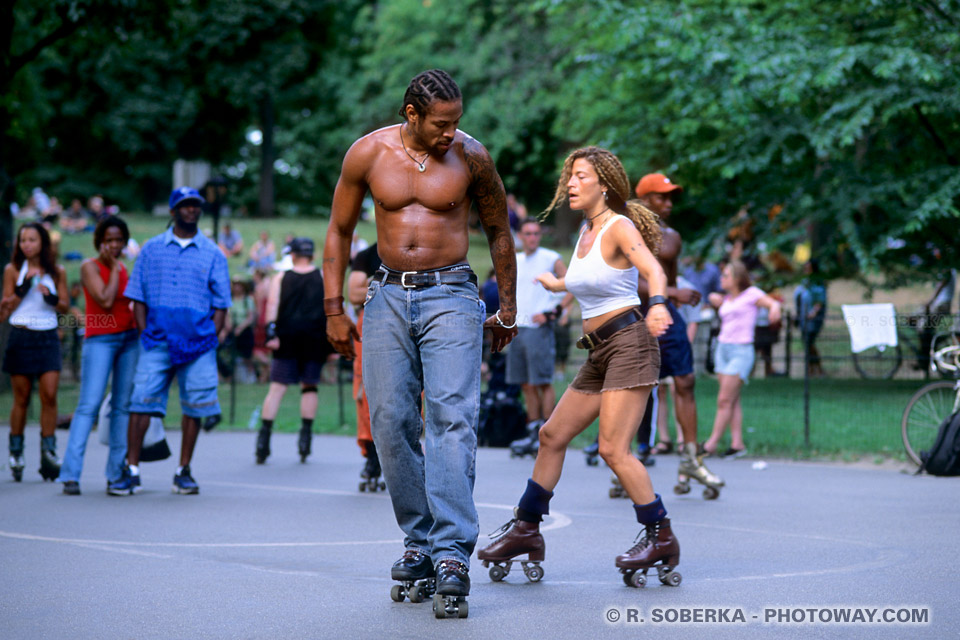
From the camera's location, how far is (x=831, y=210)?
58.0 ft

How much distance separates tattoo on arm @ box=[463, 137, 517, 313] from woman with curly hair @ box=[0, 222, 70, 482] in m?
5.77

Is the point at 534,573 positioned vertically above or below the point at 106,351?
below

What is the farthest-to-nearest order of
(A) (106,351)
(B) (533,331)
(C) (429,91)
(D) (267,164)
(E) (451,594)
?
(D) (267,164), (B) (533,331), (A) (106,351), (C) (429,91), (E) (451,594)

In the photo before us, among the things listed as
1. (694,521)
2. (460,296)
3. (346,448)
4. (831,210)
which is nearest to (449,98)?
(460,296)

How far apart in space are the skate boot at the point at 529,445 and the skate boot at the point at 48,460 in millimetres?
4581

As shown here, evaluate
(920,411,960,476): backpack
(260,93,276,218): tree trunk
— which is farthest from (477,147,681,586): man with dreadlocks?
(260,93,276,218): tree trunk

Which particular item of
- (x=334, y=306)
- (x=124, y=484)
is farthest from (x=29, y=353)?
(x=334, y=306)

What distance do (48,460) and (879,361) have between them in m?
8.49

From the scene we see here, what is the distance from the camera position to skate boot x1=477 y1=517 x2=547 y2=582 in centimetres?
626

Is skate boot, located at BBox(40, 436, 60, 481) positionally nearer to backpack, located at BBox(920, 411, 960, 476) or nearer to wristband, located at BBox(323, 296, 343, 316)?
wristband, located at BBox(323, 296, 343, 316)

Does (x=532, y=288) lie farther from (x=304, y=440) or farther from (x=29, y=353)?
(x=29, y=353)

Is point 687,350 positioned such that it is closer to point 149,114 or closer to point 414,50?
point 414,50

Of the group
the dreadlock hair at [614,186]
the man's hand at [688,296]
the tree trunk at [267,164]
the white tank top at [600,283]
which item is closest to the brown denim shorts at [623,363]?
the white tank top at [600,283]

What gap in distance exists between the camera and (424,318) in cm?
570
